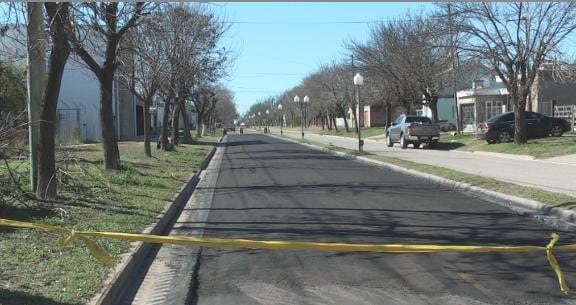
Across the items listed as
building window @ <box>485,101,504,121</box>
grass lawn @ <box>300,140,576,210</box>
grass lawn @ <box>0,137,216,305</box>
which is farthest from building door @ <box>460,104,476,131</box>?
grass lawn @ <box>0,137,216,305</box>

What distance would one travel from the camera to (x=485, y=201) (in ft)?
41.4

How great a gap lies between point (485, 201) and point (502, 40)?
16.7 meters

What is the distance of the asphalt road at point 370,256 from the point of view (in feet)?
19.4

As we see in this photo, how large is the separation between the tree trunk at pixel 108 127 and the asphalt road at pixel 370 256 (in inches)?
151

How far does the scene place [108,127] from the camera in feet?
57.8

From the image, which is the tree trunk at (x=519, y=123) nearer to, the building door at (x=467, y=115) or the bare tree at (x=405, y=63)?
the bare tree at (x=405, y=63)

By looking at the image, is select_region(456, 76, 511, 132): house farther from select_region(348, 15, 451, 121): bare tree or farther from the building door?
select_region(348, 15, 451, 121): bare tree

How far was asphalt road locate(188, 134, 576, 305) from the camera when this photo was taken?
5910mm

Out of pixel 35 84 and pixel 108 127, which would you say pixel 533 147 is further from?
pixel 35 84

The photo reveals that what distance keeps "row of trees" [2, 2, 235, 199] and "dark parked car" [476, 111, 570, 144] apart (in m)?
14.0

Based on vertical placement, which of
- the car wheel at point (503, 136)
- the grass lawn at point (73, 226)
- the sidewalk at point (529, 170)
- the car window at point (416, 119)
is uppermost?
the car window at point (416, 119)

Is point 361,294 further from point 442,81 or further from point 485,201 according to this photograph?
point 442,81

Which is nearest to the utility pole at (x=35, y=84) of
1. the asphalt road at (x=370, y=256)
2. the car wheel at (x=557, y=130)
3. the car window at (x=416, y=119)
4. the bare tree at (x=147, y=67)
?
the asphalt road at (x=370, y=256)

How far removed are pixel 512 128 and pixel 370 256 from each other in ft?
87.1
